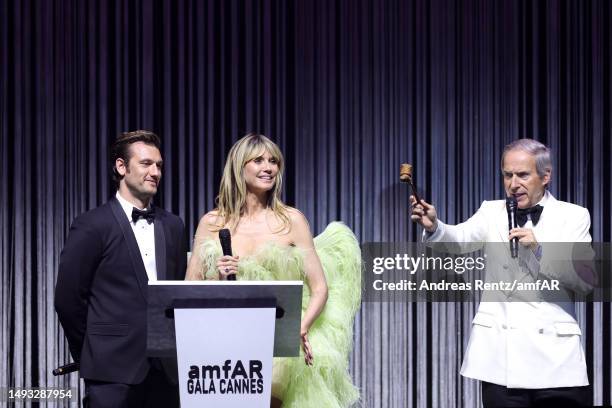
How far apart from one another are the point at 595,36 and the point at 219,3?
2014 mm

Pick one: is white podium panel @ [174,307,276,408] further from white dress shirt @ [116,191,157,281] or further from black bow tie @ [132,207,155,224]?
black bow tie @ [132,207,155,224]

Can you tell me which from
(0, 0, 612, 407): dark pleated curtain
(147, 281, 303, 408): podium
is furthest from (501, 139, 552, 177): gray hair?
(147, 281, 303, 408): podium

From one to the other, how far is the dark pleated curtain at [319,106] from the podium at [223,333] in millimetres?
2086

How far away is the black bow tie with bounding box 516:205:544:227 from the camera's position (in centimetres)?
405

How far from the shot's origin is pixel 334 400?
400cm

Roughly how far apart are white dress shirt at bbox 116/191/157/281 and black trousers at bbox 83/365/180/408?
380mm

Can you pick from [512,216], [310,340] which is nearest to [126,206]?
[310,340]

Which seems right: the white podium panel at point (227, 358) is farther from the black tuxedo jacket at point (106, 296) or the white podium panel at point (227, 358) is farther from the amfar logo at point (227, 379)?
the black tuxedo jacket at point (106, 296)

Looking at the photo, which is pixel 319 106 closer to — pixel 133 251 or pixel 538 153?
pixel 538 153

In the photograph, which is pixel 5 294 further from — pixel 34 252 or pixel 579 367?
pixel 579 367

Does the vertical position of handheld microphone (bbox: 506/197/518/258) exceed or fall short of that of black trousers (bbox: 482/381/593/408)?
it exceeds it

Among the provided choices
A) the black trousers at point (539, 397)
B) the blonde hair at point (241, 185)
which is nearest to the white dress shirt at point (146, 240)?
the blonde hair at point (241, 185)

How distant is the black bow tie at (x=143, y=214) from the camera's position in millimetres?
3918

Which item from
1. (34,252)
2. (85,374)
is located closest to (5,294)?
(34,252)
